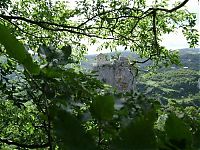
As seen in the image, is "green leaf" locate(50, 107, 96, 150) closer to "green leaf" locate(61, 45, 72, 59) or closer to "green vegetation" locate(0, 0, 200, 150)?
"green vegetation" locate(0, 0, 200, 150)

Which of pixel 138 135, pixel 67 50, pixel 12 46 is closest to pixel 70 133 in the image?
pixel 138 135

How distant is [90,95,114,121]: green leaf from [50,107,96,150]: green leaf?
0.30 feet

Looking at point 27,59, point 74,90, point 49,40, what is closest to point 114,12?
point 49,40

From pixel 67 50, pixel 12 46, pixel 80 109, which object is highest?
pixel 12 46

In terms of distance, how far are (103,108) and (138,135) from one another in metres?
0.14

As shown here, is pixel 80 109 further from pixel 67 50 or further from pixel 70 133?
pixel 70 133

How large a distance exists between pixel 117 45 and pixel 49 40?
208 centimetres

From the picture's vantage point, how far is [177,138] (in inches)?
16.6

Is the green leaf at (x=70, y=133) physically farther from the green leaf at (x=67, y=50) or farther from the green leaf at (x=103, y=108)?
the green leaf at (x=67, y=50)

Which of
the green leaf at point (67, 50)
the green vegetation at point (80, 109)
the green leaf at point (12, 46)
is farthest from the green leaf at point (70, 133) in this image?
the green leaf at point (67, 50)

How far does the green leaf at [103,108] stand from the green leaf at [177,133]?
9 cm

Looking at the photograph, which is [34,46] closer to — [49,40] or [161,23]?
[49,40]

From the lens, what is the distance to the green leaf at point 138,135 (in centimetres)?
36

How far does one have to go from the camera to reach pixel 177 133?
0.42 m
